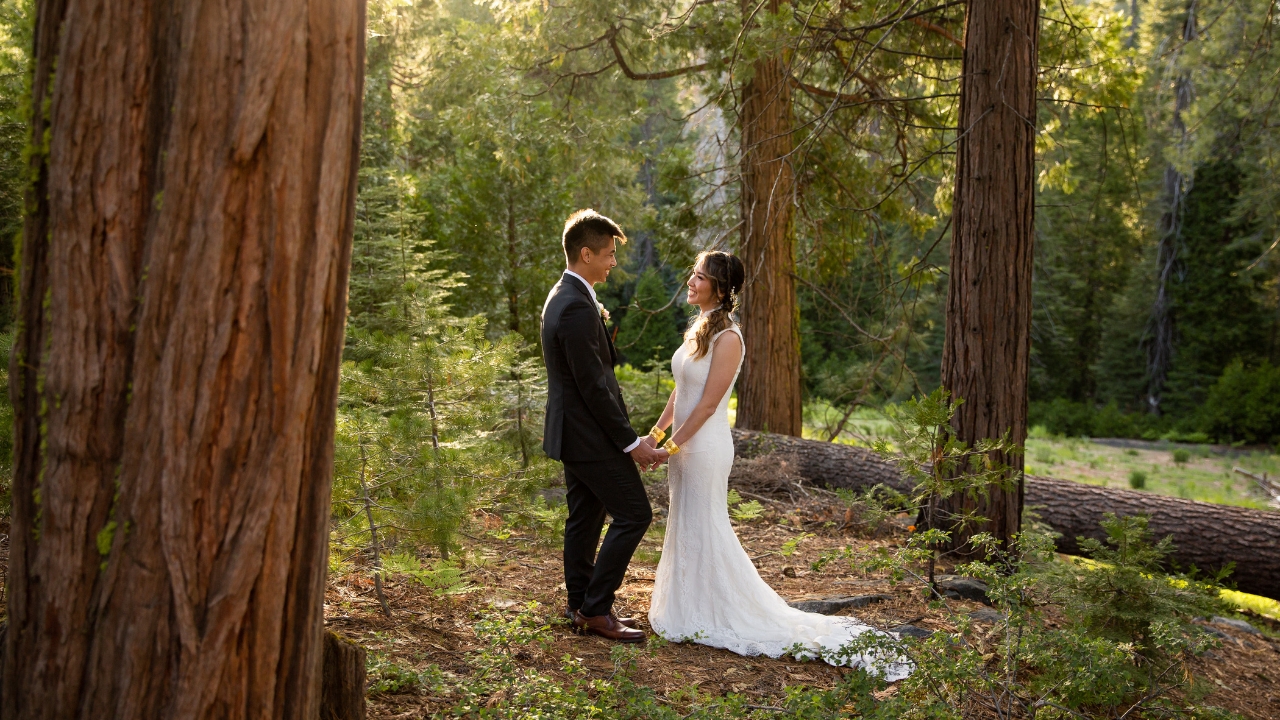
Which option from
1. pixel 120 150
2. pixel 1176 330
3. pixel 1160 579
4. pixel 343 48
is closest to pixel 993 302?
pixel 1160 579

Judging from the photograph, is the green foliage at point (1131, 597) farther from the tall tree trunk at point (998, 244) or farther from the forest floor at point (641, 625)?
the tall tree trunk at point (998, 244)

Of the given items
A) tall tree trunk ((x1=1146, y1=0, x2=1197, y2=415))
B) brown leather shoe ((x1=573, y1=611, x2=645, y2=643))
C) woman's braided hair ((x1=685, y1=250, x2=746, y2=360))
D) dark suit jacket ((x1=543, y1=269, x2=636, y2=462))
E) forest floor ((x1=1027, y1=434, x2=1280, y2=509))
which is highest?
tall tree trunk ((x1=1146, y1=0, x2=1197, y2=415))

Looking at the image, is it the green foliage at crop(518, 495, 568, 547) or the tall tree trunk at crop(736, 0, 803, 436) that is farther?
the tall tree trunk at crop(736, 0, 803, 436)

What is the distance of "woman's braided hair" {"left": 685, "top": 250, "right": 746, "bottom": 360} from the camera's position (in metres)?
4.82

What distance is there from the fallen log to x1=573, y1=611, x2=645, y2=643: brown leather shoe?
3930 millimetres

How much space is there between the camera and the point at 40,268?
217cm

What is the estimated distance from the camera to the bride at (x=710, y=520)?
474 centimetres

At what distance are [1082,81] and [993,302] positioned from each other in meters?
4.07

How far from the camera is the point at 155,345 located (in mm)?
2090

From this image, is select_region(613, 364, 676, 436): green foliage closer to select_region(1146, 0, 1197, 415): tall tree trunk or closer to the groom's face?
the groom's face

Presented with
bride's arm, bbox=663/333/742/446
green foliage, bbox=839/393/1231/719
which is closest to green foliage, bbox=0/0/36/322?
bride's arm, bbox=663/333/742/446

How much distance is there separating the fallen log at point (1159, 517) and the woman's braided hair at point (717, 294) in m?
3.63

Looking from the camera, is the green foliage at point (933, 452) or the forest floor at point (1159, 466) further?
the forest floor at point (1159, 466)

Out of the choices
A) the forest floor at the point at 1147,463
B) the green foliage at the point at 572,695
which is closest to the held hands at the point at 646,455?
the green foliage at the point at 572,695
